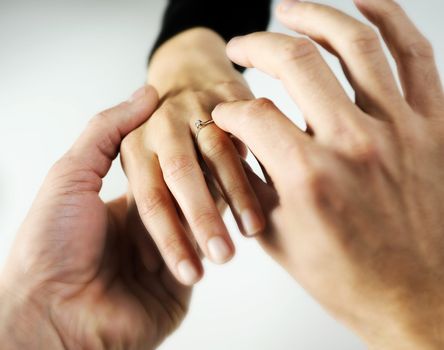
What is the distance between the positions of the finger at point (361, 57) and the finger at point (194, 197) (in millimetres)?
345

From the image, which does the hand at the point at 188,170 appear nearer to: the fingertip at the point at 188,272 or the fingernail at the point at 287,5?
the fingertip at the point at 188,272

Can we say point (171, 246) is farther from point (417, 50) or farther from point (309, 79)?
point (417, 50)

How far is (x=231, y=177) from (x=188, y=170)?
0.09 metres

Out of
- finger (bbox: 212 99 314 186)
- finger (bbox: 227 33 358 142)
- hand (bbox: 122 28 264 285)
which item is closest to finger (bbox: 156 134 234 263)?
hand (bbox: 122 28 264 285)

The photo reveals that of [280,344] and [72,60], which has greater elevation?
[72,60]

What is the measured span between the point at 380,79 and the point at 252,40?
266 millimetres

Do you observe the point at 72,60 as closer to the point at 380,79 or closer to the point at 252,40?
the point at 252,40

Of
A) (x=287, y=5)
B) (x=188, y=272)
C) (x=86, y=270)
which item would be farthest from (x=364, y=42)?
(x=86, y=270)

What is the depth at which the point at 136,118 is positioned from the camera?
1144 mm

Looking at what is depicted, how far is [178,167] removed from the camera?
921 millimetres

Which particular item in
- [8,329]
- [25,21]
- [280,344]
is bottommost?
[280,344]

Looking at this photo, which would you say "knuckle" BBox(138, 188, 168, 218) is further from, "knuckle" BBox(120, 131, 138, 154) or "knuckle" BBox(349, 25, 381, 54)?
"knuckle" BBox(349, 25, 381, 54)

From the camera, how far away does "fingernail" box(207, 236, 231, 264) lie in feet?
2.62

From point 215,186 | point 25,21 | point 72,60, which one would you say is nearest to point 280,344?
point 215,186
